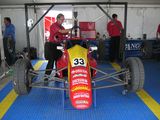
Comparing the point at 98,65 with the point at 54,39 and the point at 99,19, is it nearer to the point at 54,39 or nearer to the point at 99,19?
the point at 99,19

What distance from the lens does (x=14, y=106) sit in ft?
13.4

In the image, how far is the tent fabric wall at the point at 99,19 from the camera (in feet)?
29.5

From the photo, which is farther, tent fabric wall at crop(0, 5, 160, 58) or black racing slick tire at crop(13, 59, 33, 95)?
tent fabric wall at crop(0, 5, 160, 58)

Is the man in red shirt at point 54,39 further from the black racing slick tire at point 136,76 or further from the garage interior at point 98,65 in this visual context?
the black racing slick tire at point 136,76

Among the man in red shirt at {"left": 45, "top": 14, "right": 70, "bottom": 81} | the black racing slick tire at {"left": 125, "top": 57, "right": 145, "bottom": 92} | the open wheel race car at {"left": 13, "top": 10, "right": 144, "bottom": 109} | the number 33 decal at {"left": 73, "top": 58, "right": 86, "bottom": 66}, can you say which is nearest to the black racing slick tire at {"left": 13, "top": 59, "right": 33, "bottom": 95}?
the open wheel race car at {"left": 13, "top": 10, "right": 144, "bottom": 109}

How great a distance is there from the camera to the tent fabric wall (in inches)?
354

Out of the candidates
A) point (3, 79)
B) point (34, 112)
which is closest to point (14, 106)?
point (34, 112)

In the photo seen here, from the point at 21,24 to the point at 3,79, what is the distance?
151 inches

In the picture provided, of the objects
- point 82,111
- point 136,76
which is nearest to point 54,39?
point 82,111

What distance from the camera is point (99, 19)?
907cm

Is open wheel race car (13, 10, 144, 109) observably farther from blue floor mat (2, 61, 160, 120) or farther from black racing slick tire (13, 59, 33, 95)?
blue floor mat (2, 61, 160, 120)

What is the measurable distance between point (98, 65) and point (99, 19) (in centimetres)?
228

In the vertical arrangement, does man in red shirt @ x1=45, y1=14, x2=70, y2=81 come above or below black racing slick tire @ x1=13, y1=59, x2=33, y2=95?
above

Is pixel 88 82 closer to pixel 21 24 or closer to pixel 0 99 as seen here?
pixel 0 99
